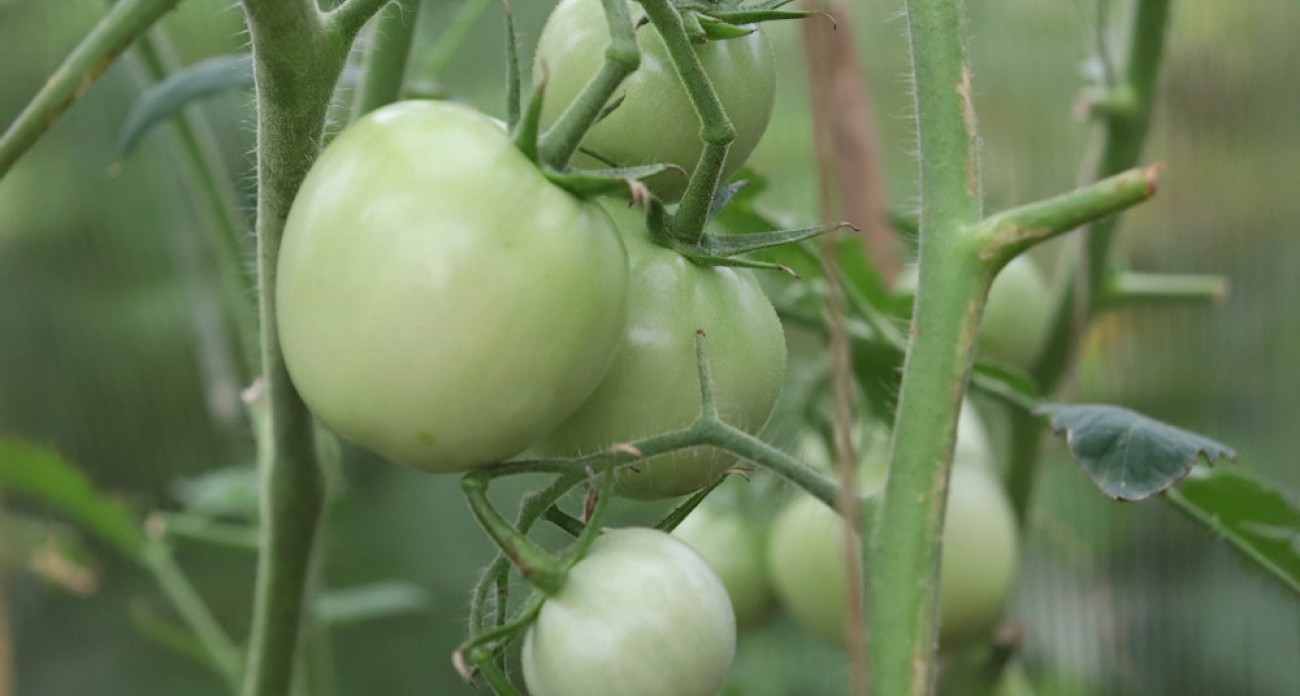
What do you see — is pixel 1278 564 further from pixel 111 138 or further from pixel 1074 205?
pixel 111 138

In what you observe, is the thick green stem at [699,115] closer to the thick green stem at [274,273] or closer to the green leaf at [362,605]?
the thick green stem at [274,273]

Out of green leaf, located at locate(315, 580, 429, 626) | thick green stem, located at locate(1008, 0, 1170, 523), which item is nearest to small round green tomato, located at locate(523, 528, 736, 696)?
thick green stem, located at locate(1008, 0, 1170, 523)

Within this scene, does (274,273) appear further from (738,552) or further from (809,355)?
(809,355)

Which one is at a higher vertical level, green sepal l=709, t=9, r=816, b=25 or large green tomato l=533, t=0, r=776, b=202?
green sepal l=709, t=9, r=816, b=25

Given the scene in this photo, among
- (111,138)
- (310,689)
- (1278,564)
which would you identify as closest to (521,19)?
(111,138)

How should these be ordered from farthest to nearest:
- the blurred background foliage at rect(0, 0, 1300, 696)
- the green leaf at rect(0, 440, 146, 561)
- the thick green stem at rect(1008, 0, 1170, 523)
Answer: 1. the blurred background foliage at rect(0, 0, 1300, 696)
2. the green leaf at rect(0, 440, 146, 561)
3. the thick green stem at rect(1008, 0, 1170, 523)

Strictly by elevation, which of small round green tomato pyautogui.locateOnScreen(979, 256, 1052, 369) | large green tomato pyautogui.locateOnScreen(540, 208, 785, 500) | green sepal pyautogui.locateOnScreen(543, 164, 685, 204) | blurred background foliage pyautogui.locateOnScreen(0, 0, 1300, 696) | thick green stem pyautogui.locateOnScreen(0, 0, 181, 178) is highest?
thick green stem pyautogui.locateOnScreen(0, 0, 181, 178)

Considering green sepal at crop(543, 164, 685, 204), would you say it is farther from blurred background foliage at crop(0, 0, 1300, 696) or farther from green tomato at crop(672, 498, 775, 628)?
blurred background foliage at crop(0, 0, 1300, 696)

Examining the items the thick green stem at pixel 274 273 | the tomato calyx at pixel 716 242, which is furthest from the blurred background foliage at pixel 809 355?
the tomato calyx at pixel 716 242
